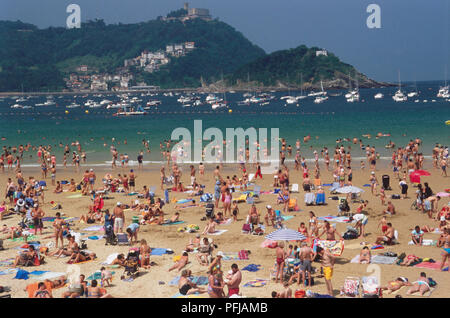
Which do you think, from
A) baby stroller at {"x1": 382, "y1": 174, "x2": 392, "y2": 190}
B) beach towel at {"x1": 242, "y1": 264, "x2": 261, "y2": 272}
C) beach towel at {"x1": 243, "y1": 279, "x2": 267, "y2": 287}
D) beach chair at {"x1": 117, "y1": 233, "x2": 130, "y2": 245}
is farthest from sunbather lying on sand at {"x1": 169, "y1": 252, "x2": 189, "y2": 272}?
baby stroller at {"x1": 382, "y1": 174, "x2": 392, "y2": 190}

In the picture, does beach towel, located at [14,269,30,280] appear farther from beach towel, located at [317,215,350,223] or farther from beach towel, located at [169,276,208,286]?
beach towel, located at [317,215,350,223]

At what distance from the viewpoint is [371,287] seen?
1051 centimetres

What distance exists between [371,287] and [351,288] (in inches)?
16.1

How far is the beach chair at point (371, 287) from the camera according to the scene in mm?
10328

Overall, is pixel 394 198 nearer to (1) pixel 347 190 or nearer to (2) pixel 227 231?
(1) pixel 347 190

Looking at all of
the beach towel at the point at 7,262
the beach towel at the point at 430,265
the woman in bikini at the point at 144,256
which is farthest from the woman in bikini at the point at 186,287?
the beach towel at the point at 430,265

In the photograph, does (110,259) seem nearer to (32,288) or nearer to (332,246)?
(32,288)

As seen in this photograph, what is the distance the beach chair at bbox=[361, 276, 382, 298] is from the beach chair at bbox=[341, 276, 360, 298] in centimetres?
14

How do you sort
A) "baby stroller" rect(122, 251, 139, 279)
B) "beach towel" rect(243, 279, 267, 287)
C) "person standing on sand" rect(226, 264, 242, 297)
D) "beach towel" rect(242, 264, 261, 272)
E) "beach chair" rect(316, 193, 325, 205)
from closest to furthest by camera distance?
1. "person standing on sand" rect(226, 264, 242, 297)
2. "beach towel" rect(243, 279, 267, 287)
3. "baby stroller" rect(122, 251, 139, 279)
4. "beach towel" rect(242, 264, 261, 272)
5. "beach chair" rect(316, 193, 325, 205)

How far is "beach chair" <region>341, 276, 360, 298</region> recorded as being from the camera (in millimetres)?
10586

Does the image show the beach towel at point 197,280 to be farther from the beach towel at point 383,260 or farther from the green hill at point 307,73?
the green hill at point 307,73

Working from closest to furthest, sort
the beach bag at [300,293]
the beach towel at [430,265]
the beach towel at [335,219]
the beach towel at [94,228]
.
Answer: the beach bag at [300,293] → the beach towel at [430,265] → the beach towel at [335,219] → the beach towel at [94,228]

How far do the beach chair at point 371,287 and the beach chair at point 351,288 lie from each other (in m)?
0.14

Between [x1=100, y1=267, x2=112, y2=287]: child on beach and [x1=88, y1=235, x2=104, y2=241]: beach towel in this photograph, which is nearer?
[x1=100, y1=267, x2=112, y2=287]: child on beach
